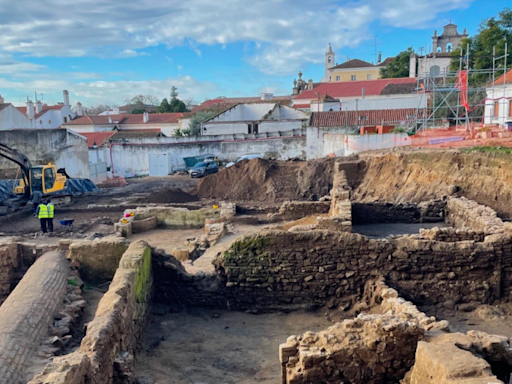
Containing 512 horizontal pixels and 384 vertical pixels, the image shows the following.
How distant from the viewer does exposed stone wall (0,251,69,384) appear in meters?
5.45

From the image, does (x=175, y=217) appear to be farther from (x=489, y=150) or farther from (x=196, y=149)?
(x=196, y=149)

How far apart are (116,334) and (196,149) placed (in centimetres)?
3041

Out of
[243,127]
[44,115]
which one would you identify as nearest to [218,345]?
[243,127]

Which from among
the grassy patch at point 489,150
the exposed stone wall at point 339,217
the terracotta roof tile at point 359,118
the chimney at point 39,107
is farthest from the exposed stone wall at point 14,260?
the chimney at point 39,107

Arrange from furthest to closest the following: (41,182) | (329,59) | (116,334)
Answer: (329,59), (41,182), (116,334)

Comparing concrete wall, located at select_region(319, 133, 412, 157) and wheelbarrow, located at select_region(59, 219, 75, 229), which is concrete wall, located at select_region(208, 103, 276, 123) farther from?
wheelbarrow, located at select_region(59, 219, 75, 229)

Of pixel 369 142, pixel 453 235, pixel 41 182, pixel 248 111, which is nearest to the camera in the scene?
pixel 453 235

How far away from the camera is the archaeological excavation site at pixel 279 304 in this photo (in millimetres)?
5617

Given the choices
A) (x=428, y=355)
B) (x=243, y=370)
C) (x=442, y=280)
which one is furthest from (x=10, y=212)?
(x=428, y=355)

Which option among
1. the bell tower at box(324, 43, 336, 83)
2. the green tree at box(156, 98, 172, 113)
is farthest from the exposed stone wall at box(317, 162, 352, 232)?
the bell tower at box(324, 43, 336, 83)

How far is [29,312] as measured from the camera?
6.64 m

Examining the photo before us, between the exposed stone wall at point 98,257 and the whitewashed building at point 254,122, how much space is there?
29.5 meters

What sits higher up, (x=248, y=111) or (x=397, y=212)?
(x=248, y=111)

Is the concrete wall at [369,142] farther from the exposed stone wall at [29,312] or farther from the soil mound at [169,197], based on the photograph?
the exposed stone wall at [29,312]
